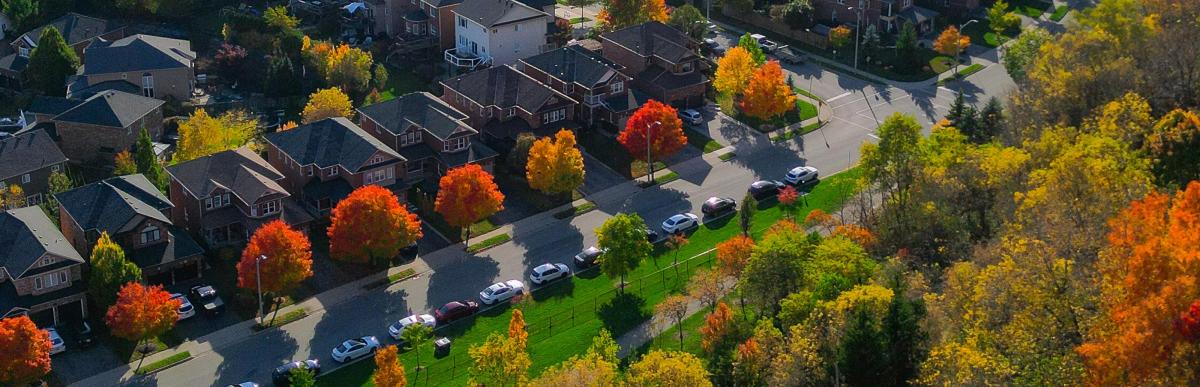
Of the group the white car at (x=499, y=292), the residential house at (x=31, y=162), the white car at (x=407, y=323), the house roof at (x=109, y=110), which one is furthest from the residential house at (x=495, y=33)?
the white car at (x=407, y=323)

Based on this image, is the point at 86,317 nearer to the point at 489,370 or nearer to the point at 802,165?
the point at 489,370

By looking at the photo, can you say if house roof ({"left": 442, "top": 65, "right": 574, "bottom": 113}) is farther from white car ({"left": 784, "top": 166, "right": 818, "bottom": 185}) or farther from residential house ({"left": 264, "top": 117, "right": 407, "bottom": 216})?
white car ({"left": 784, "top": 166, "right": 818, "bottom": 185})

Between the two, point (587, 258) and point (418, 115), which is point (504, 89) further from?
point (587, 258)

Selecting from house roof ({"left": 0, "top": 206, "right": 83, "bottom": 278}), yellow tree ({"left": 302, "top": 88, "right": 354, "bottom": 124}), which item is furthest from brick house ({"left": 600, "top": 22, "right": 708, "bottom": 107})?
house roof ({"left": 0, "top": 206, "right": 83, "bottom": 278})

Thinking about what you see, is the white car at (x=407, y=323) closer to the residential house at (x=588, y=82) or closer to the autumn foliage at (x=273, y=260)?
the autumn foliage at (x=273, y=260)

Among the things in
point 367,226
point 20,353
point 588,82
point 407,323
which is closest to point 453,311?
point 407,323
